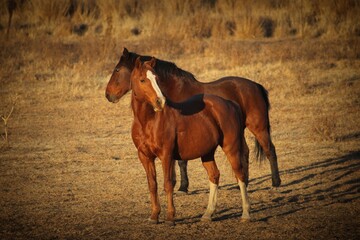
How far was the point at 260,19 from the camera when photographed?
21.8 meters

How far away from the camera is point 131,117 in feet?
46.3

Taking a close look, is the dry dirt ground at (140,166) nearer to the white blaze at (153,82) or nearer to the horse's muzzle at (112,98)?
the horse's muzzle at (112,98)

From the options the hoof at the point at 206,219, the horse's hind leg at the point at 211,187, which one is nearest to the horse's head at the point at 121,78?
the horse's hind leg at the point at 211,187

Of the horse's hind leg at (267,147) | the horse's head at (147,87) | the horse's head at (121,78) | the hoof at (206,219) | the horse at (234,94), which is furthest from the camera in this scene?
the horse's hind leg at (267,147)

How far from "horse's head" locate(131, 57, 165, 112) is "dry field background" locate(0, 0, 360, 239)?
1.39 metres

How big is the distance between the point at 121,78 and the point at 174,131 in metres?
1.54

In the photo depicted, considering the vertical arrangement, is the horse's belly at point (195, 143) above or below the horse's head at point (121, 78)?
below

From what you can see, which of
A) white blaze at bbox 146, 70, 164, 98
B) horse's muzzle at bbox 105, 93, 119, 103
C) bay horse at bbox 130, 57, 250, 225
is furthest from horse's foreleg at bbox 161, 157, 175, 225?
horse's muzzle at bbox 105, 93, 119, 103

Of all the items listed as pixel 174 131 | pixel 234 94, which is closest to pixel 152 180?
pixel 174 131

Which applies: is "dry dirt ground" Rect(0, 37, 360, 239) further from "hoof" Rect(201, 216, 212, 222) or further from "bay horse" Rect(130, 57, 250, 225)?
"bay horse" Rect(130, 57, 250, 225)

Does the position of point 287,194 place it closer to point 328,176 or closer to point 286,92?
point 328,176

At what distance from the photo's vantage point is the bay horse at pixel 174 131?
692cm

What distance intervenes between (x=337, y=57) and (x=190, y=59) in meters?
4.16

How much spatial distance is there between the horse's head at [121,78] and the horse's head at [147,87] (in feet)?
4.01
